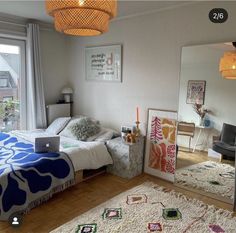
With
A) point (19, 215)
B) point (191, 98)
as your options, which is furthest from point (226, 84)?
point (19, 215)

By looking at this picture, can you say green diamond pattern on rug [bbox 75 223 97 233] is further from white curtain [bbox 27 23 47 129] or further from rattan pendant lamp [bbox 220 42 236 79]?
white curtain [bbox 27 23 47 129]

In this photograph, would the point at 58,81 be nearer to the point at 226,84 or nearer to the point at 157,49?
the point at 157,49

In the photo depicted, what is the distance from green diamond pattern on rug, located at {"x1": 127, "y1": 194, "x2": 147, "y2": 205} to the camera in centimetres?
279

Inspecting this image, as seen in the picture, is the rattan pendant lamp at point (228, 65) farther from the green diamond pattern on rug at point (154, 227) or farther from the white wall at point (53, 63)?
the white wall at point (53, 63)

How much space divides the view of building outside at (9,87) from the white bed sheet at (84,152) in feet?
1.78

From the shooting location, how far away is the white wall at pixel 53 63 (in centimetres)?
434

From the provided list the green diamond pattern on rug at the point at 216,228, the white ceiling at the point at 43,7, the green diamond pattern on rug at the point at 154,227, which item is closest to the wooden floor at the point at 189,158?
the green diamond pattern on rug at the point at 216,228

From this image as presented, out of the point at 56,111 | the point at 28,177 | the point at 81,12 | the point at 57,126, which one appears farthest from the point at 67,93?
the point at 81,12

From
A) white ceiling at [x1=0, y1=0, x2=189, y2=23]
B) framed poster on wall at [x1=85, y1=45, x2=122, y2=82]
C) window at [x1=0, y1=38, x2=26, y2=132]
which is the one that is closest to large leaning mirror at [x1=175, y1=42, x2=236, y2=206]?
white ceiling at [x1=0, y1=0, x2=189, y2=23]

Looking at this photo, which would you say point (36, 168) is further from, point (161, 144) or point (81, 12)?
point (81, 12)

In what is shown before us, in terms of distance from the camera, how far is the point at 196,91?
3.04 metres

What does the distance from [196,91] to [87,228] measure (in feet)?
6.49

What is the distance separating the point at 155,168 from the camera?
3.53 meters

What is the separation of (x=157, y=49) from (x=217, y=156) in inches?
62.8
